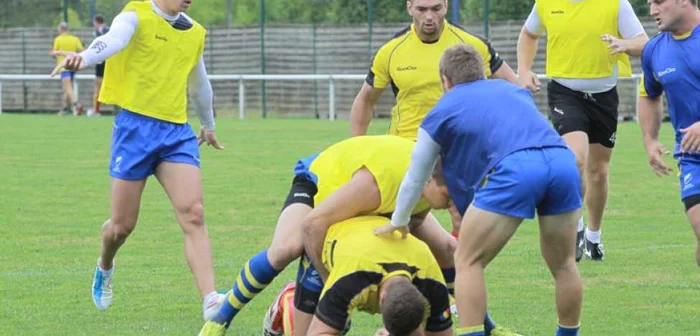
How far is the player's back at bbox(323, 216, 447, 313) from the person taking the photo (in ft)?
22.0

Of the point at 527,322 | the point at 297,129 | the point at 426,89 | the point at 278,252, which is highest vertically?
the point at 426,89

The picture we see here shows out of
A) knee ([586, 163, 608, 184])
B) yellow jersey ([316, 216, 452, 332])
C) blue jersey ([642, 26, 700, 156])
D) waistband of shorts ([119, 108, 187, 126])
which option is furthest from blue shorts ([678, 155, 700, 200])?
waistband of shorts ([119, 108, 187, 126])

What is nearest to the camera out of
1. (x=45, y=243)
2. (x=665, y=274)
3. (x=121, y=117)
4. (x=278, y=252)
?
(x=278, y=252)

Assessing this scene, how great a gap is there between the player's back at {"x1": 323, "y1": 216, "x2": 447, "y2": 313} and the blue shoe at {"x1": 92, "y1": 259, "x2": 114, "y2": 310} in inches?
97.9

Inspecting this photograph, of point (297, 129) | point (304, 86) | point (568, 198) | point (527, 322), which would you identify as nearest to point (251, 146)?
point (297, 129)

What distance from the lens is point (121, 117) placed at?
355 inches

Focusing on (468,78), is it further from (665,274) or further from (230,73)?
(230,73)

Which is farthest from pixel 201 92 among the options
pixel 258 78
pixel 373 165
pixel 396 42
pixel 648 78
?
pixel 258 78

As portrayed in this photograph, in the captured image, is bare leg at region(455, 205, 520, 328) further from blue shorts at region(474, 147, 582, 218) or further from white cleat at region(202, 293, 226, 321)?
white cleat at region(202, 293, 226, 321)

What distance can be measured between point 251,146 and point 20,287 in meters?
13.1

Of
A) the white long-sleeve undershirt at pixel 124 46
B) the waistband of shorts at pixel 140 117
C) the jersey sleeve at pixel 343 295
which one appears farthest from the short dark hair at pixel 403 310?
the waistband of shorts at pixel 140 117

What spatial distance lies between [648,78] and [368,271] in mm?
3100

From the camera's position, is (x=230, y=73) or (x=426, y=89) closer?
(x=426, y=89)

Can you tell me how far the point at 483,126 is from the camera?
6734 millimetres
